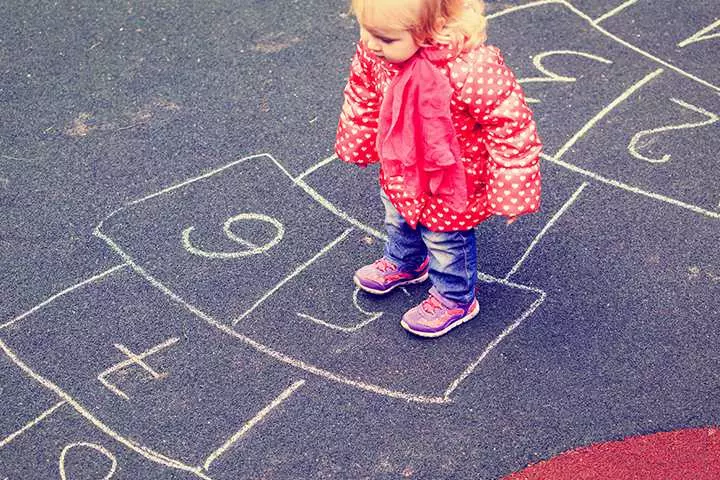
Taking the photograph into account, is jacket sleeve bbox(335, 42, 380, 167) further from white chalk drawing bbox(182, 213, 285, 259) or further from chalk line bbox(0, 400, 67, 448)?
chalk line bbox(0, 400, 67, 448)

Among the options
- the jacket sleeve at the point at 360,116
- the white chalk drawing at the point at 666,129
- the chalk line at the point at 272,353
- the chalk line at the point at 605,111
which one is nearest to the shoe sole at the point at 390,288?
the chalk line at the point at 272,353

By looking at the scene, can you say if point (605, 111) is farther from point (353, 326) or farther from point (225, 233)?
point (225, 233)

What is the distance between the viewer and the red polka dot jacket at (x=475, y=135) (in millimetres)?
2773

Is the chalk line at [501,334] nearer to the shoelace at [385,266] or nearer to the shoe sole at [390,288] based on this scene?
the shoe sole at [390,288]

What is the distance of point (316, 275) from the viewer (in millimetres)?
3701

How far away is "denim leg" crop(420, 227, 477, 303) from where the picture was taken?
320 cm

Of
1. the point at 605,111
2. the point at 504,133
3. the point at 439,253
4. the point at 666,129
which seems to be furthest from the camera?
the point at 605,111

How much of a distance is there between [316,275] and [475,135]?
3.41 ft

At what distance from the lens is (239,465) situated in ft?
9.81

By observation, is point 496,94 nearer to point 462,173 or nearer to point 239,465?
point 462,173

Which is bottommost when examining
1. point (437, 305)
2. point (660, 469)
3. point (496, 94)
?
point (660, 469)

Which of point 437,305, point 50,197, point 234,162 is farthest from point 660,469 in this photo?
point 50,197

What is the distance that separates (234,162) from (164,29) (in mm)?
1454

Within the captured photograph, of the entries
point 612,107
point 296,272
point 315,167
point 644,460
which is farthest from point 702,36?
point 644,460
